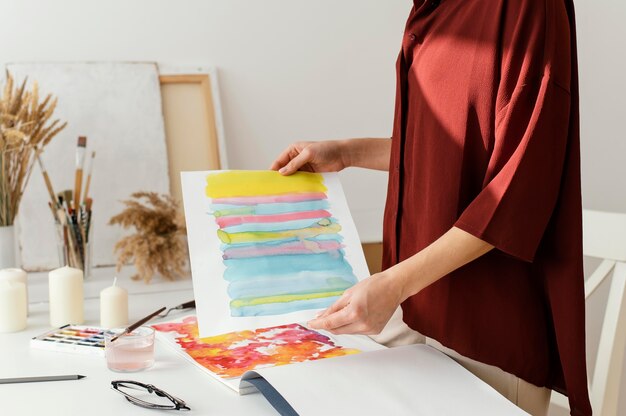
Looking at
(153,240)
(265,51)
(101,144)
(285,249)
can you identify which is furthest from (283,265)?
(265,51)

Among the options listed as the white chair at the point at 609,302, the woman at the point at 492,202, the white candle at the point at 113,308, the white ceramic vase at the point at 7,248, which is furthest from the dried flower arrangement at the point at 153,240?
the white chair at the point at 609,302

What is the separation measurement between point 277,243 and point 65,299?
492 mm

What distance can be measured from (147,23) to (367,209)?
0.86 m

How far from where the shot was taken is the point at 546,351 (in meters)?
1.05

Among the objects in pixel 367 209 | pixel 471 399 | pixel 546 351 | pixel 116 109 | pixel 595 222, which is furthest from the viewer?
pixel 367 209

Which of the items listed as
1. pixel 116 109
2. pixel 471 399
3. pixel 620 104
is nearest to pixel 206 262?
pixel 471 399

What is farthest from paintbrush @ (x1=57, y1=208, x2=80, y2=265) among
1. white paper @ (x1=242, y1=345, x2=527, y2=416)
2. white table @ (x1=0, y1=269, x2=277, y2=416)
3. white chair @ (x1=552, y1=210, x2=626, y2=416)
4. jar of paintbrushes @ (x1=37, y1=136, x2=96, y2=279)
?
white chair @ (x1=552, y1=210, x2=626, y2=416)

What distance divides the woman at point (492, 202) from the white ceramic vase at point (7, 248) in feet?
3.25

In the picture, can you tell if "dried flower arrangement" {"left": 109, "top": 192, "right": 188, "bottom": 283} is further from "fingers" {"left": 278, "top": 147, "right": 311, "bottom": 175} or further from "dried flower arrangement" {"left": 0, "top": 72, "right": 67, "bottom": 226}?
"fingers" {"left": 278, "top": 147, "right": 311, "bottom": 175}

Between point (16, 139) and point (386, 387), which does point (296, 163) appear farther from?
point (16, 139)

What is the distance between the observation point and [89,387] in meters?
1.05

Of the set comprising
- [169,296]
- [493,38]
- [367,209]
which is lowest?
[169,296]

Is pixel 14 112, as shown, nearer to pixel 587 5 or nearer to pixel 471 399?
pixel 471 399

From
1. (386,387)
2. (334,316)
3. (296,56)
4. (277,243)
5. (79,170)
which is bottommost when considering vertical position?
(386,387)
